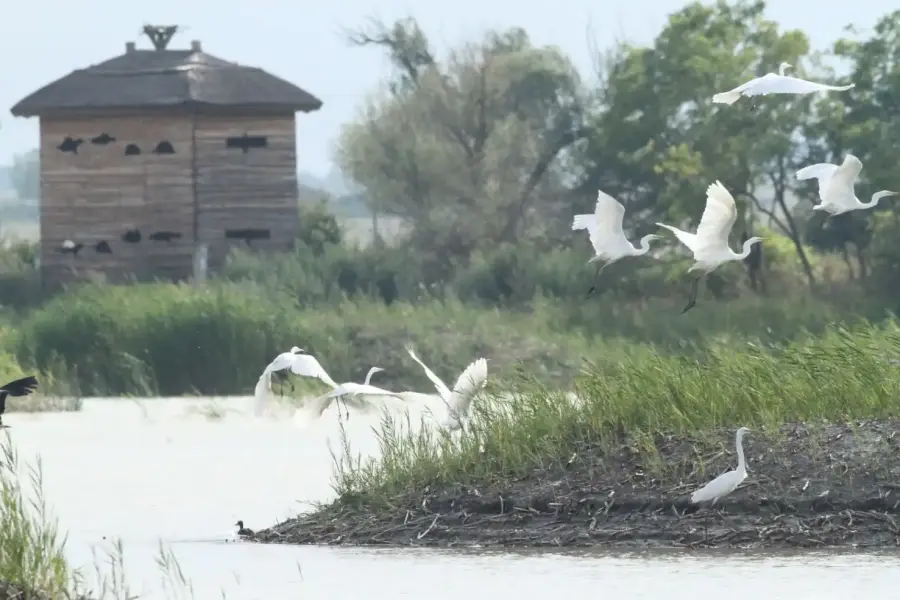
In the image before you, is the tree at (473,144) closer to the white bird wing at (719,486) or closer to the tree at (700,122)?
the tree at (700,122)

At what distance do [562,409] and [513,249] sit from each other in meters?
23.0

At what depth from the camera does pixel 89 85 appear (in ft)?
131

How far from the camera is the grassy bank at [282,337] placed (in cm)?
2639

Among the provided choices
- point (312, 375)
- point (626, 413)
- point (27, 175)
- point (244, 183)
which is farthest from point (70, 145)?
point (27, 175)

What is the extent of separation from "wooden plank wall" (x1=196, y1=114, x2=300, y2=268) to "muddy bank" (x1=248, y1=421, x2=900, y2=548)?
25.3 m

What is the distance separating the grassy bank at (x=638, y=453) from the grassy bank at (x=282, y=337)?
36.3 feet

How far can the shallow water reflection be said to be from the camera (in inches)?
438

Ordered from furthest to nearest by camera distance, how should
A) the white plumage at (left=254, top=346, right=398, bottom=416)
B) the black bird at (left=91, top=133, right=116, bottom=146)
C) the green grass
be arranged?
the black bird at (left=91, top=133, right=116, bottom=146), the white plumage at (left=254, top=346, right=398, bottom=416), the green grass

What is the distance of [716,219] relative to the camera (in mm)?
14102

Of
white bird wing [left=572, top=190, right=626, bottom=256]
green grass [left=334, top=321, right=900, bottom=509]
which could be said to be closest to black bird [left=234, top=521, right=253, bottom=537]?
green grass [left=334, top=321, right=900, bottom=509]

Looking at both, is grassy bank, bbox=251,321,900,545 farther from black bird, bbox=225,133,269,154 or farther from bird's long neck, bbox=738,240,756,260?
black bird, bbox=225,133,269,154

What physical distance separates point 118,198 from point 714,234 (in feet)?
84.4

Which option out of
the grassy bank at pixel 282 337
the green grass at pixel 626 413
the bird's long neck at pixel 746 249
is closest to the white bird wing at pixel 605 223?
the bird's long neck at pixel 746 249

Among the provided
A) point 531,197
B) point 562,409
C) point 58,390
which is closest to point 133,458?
point 58,390
